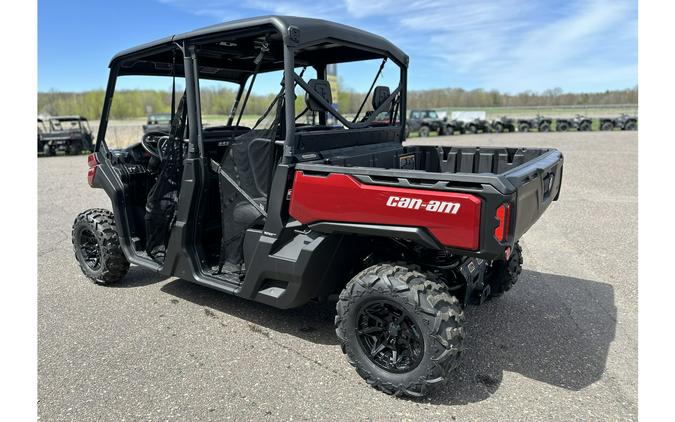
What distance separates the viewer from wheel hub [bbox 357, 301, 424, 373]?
276cm

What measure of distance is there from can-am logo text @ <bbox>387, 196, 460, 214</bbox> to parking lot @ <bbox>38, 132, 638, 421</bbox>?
1.15 m

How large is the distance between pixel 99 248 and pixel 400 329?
129 inches

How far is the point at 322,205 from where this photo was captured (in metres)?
2.92

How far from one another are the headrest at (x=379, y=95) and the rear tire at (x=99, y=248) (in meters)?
2.80

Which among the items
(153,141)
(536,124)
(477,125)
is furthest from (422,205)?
(536,124)

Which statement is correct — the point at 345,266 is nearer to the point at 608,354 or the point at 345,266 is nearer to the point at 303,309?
the point at 303,309

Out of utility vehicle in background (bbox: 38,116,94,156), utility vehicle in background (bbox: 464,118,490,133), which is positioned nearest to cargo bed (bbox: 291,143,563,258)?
utility vehicle in background (bbox: 38,116,94,156)

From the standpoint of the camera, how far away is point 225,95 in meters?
4.87

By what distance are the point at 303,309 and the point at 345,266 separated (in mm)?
916

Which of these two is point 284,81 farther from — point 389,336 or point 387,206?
point 389,336

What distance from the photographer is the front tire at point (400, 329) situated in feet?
8.55

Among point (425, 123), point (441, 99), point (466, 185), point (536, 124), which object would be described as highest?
point (441, 99)

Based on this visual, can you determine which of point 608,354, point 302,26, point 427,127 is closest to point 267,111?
point 302,26

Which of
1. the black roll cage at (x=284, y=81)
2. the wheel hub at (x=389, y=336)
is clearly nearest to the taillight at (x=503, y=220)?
the wheel hub at (x=389, y=336)
